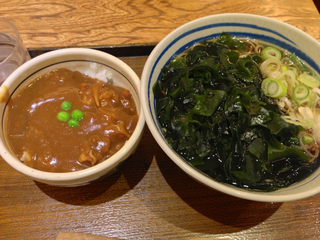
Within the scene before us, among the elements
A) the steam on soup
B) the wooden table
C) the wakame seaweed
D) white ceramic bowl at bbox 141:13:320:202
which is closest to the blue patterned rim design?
white ceramic bowl at bbox 141:13:320:202

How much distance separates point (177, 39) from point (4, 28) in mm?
1633

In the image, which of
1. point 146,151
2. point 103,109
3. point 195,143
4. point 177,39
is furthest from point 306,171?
point 103,109

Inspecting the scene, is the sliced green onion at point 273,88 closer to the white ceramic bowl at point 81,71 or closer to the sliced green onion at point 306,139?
the sliced green onion at point 306,139

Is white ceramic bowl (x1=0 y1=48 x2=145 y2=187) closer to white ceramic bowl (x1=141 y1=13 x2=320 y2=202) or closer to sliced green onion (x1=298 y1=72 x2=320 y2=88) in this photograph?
white ceramic bowl (x1=141 y1=13 x2=320 y2=202)

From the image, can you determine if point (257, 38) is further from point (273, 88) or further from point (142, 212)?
point (142, 212)

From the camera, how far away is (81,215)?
57.5 inches

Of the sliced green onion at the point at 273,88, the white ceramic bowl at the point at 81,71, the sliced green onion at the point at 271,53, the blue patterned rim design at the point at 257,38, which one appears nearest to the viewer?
the white ceramic bowl at the point at 81,71

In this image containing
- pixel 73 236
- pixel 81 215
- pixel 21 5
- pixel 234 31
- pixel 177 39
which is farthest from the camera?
pixel 21 5

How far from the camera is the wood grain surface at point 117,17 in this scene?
2.25m

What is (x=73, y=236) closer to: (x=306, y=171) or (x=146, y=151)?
(x=146, y=151)

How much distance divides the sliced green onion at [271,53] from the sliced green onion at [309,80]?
0.22 meters

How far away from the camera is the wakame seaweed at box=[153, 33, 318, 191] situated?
134 cm

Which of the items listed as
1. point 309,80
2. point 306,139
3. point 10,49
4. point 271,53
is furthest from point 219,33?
point 10,49

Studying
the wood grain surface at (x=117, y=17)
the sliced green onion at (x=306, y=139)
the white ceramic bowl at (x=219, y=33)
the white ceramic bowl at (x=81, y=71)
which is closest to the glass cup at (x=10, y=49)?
the wood grain surface at (x=117, y=17)
